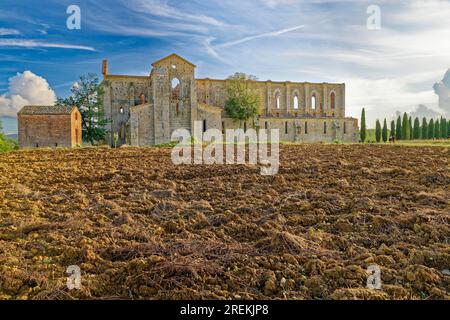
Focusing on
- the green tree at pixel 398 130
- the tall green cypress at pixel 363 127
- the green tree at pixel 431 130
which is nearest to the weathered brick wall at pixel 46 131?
the tall green cypress at pixel 363 127

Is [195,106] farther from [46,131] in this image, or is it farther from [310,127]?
[310,127]

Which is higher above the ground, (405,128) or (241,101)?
(241,101)

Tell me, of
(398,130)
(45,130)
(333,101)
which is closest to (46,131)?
(45,130)

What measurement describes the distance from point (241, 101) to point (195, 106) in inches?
313

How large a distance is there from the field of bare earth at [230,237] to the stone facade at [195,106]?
Answer: 2800 centimetres

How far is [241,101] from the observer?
150ft

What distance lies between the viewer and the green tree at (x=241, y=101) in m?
45.6

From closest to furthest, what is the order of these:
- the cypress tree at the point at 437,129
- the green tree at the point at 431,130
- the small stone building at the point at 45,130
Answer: the small stone building at the point at 45,130 < the cypress tree at the point at 437,129 < the green tree at the point at 431,130

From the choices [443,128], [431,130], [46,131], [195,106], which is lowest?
[46,131]

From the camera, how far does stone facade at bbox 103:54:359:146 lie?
39094 millimetres

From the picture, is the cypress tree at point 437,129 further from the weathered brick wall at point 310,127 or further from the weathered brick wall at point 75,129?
the weathered brick wall at point 75,129
